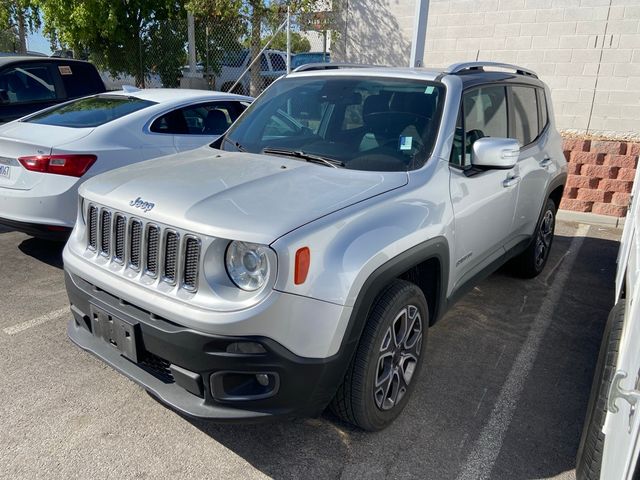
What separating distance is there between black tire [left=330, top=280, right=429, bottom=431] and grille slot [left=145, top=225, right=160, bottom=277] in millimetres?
1012

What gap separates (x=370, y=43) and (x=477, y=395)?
30.8 ft

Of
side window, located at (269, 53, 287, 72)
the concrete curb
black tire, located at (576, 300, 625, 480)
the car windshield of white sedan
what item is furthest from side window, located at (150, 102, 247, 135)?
side window, located at (269, 53, 287, 72)

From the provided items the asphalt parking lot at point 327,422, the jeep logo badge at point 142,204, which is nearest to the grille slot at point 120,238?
the jeep logo badge at point 142,204

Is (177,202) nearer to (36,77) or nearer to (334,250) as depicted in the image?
(334,250)

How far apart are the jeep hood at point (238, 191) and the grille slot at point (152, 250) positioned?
7 centimetres

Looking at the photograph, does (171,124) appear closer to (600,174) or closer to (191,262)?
(191,262)

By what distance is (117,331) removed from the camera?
2566mm

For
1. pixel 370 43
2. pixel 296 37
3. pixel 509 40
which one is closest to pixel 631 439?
pixel 509 40

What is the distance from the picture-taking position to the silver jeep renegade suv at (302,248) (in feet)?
7.43

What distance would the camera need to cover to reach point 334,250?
2.35 m

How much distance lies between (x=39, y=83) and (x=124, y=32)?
6015 millimetres

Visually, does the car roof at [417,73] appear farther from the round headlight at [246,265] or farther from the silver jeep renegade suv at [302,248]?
the round headlight at [246,265]

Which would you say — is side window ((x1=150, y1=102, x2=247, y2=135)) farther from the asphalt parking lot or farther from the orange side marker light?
the orange side marker light

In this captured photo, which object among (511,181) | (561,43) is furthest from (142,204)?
(561,43)
